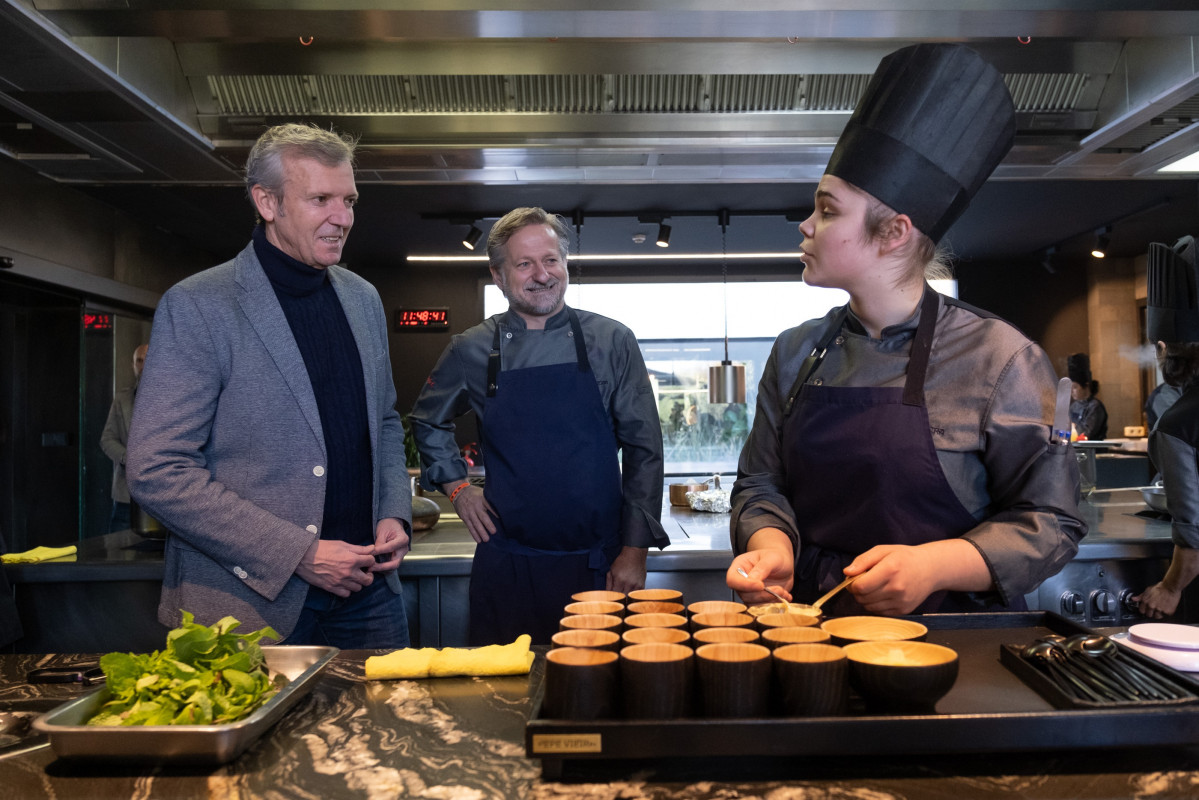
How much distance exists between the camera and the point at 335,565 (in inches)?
63.8

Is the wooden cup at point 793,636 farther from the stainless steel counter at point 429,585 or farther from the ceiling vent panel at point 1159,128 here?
the ceiling vent panel at point 1159,128

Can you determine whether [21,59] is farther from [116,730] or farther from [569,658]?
[569,658]

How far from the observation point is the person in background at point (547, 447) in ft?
7.26

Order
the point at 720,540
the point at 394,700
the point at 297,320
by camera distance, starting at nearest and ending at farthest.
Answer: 1. the point at 394,700
2. the point at 297,320
3. the point at 720,540

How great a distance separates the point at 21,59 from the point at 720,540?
245 cm

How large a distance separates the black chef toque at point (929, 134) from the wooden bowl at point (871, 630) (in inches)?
27.8

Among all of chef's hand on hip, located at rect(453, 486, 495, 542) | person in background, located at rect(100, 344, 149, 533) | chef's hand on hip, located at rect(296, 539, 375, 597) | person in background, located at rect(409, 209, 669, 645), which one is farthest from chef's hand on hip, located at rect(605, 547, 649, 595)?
person in background, located at rect(100, 344, 149, 533)

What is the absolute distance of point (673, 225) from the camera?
6238 millimetres

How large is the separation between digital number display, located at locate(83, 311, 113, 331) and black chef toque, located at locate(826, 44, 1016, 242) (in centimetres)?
536

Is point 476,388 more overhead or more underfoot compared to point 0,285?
more underfoot

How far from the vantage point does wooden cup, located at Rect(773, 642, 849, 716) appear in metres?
0.86

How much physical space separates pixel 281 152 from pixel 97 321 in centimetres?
449

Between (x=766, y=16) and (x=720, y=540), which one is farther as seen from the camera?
(x=720, y=540)

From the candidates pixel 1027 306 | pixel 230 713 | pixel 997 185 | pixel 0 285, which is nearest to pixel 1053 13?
pixel 230 713
